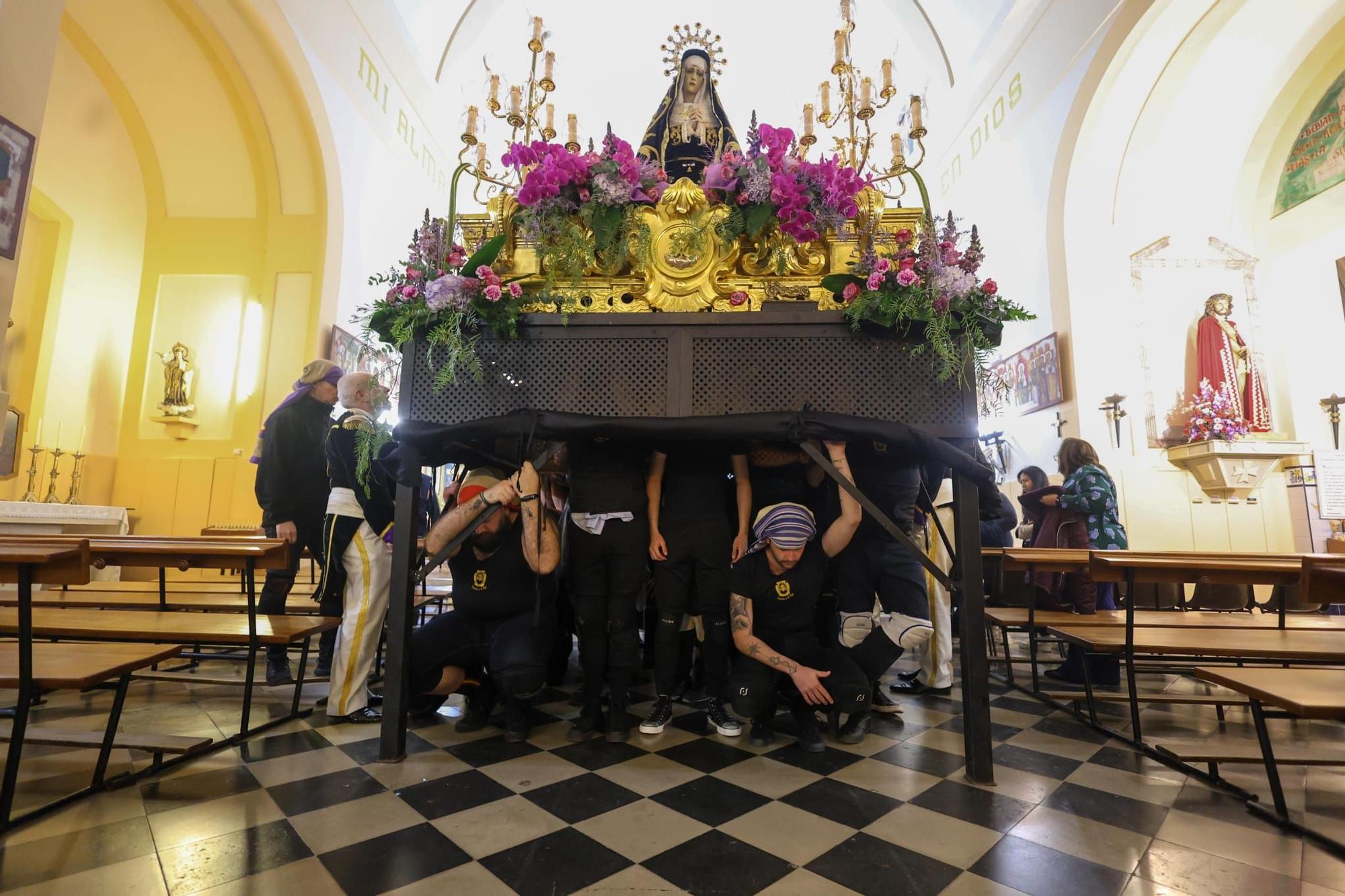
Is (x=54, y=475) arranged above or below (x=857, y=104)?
below

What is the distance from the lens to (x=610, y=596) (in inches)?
104

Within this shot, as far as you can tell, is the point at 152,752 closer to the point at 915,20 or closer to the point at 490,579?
the point at 490,579

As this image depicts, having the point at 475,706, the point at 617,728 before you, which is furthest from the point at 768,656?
the point at 475,706

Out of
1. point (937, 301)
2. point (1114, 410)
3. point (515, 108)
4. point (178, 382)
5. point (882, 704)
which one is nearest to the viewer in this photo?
point (937, 301)

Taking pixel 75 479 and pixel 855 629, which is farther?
pixel 75 479

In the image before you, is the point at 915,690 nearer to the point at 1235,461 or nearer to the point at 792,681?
the point at 792,681

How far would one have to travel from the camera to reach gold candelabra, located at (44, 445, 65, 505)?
6.07 meters

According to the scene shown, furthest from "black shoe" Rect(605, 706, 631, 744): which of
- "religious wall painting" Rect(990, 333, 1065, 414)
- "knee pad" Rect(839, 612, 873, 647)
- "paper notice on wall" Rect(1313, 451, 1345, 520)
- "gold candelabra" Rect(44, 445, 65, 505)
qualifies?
"paper notice on wall" Rect(1313, 451, 1345, 520)

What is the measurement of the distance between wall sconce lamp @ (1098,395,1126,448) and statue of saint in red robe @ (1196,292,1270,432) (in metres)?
1.39

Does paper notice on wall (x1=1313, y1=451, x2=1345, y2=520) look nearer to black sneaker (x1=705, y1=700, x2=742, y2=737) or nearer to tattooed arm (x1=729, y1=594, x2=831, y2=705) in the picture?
→ tattooed arm (x1=729, y1=594, x2=831, y2=705)

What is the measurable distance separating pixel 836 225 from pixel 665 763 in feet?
6.89

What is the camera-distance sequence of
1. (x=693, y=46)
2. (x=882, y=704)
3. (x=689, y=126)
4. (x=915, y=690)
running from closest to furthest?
(x=882, y=704)
(x=915, y=690)
(x=689, y=126)
(x=693, y=46)

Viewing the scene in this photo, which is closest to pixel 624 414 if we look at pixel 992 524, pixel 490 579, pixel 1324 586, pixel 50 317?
pixel 490 579

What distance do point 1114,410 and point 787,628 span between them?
21.1 ft
